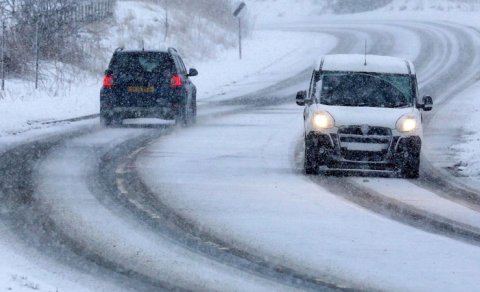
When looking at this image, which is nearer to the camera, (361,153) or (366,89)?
(361,153)

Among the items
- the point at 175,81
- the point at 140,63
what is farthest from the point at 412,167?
the point at 140,63

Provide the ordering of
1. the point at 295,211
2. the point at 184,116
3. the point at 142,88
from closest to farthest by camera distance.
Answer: the point at 295,211, the point at 142,88, the point at 184,116

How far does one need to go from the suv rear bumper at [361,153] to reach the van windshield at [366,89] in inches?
31.0

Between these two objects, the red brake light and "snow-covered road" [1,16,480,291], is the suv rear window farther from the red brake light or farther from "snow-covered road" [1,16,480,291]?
"snow-covered road" [1,16,480,291]

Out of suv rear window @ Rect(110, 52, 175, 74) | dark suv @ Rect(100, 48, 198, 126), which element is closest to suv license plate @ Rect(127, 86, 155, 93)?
dark suv @ Rect(100, 48, 198, 126)

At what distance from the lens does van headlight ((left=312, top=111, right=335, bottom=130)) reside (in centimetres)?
1633

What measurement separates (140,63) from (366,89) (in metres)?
7.96

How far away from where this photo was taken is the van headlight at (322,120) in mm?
16327

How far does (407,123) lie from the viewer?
1644 cm

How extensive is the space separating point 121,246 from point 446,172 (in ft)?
27.9

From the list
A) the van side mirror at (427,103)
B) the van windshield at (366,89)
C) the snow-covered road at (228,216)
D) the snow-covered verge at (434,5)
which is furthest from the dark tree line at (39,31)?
the snow-covered verge at (434,5)

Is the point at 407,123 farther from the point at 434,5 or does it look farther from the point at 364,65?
the point at 434,5

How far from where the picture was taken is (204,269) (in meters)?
9.48

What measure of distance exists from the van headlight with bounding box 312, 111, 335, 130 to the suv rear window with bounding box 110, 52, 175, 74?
813 centimetres
